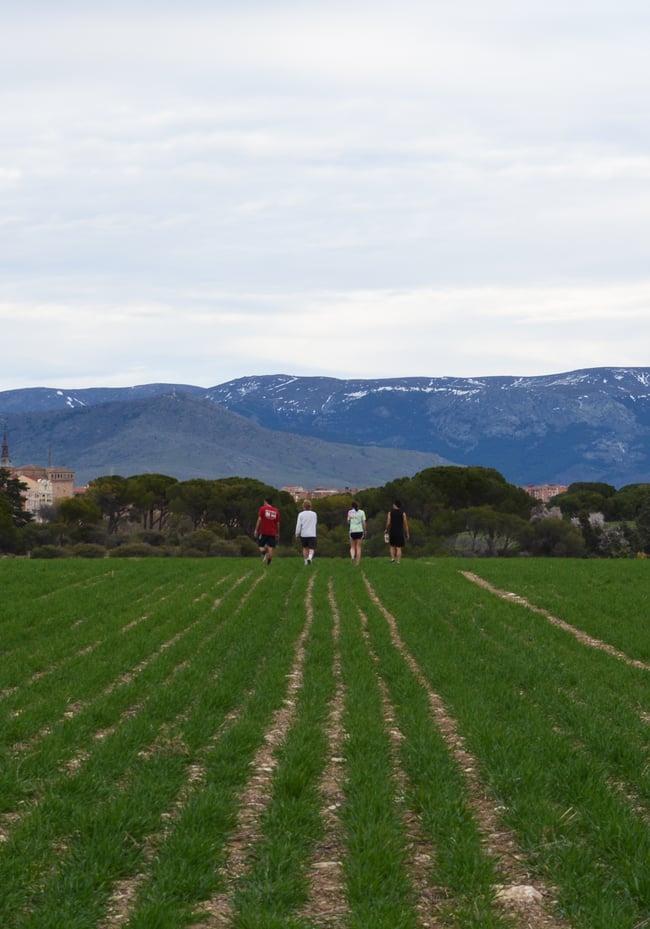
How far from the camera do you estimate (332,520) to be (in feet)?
368

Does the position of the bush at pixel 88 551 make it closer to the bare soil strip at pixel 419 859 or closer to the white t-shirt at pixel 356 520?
the white t-shirt at pixel 356 520

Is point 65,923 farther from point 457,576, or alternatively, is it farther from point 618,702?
point 457,576

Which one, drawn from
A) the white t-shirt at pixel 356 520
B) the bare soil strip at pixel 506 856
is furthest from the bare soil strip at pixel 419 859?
the white t-shirt at pixel 356 520

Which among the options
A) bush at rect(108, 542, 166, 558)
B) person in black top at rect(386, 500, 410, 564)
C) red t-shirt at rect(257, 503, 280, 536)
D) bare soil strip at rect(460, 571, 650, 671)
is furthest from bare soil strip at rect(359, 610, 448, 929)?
bush at rect(108, 542, 166, 558)

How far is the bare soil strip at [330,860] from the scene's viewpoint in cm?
617

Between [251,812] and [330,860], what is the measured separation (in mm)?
1250

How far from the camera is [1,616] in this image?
784 inches

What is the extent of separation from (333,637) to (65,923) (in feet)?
39.7

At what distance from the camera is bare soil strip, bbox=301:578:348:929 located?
243 inches

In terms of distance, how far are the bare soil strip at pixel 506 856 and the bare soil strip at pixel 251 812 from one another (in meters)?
1.62

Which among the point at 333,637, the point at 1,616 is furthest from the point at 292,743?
the point at 1,616

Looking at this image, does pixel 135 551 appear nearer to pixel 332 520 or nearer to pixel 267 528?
pixel 267 528

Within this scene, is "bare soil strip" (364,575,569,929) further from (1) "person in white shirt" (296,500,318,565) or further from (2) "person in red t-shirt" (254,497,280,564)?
(1) "person in white shirt" (296,500,318,565)

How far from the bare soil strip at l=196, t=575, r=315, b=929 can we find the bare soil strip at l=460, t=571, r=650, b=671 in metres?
5.25
